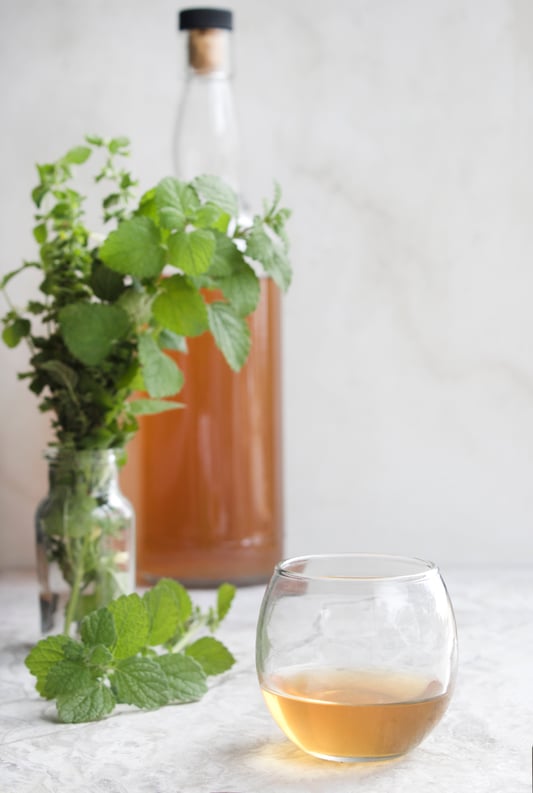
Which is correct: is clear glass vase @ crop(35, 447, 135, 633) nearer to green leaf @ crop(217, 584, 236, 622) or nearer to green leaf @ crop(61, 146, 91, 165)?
green leaf @ crop(217, 584, 236, 622)

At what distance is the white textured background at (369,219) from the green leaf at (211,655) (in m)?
0.46

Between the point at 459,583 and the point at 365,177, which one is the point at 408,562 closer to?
the point at 459,583

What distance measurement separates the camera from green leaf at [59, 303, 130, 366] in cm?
82

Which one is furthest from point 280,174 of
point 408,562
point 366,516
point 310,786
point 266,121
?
point 310,786

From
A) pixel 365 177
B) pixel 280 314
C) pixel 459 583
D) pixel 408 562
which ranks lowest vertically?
pixel 459 583

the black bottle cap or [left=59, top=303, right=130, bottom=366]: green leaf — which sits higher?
the black bottle cap

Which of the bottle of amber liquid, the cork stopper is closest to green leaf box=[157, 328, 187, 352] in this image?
the bottle of amber liquid

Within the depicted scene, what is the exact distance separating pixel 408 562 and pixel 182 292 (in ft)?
0.88

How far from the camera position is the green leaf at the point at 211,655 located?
784 mm

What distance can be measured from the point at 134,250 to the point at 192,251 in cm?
4

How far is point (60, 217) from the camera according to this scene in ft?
2.89

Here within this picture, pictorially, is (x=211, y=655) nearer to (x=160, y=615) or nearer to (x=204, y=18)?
(x=160, y=615)

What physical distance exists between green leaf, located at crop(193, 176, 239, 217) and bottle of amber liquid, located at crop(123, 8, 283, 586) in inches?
9.6

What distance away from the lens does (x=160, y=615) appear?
78 centimetres
